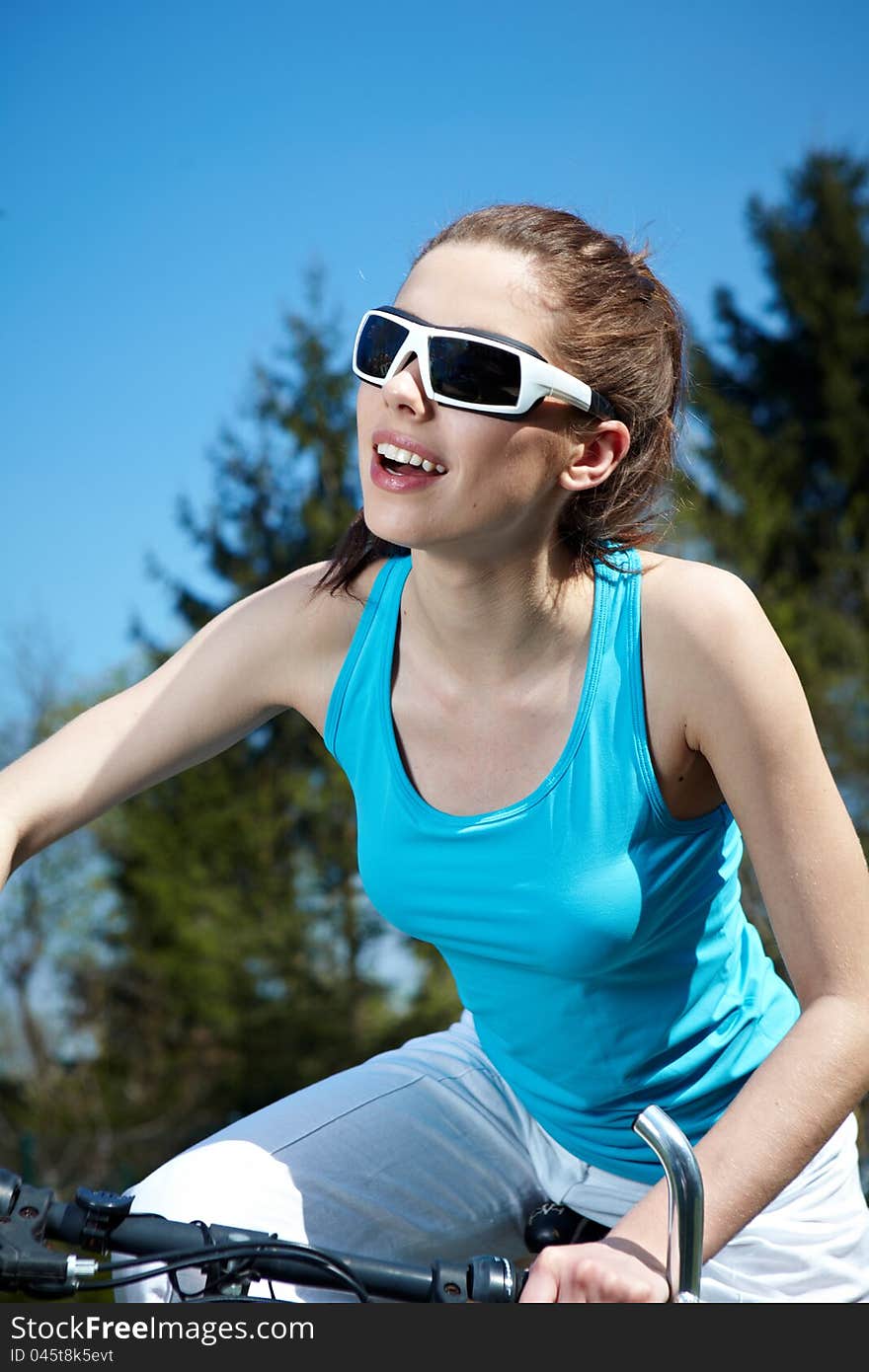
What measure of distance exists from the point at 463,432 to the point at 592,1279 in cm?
96

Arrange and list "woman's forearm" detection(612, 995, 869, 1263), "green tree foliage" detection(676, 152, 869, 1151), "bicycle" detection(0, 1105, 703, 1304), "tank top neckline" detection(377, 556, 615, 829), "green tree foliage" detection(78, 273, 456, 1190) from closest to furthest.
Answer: "bicycle" detection(0, 1105, 703, 1304)
"woman's forearm" detection(612, 995, 869, 1263)
"tank top neckline" detection(377, 556, 615, 829)
"green tree foliage" detection(78, 273, 456, 1190)
"green tree foliage" detection(676, 152, 869, 1151)

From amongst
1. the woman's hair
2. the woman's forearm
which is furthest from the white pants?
the woman's hair

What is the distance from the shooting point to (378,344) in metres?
1.72

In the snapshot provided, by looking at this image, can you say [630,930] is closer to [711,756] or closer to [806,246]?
[711,756]

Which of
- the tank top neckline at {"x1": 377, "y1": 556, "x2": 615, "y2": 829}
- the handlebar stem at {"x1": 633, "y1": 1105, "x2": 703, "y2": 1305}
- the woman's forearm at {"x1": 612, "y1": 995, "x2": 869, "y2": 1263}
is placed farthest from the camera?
the tank top neckline at {"x1": 377, "y1": 556, "x2": 615, "y2": 829}

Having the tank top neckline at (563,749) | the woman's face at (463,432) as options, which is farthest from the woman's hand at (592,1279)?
the woman's face at (463,432)

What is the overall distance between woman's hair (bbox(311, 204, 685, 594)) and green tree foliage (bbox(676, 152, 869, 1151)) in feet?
52.2

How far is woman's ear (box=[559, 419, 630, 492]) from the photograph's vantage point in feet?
6.07

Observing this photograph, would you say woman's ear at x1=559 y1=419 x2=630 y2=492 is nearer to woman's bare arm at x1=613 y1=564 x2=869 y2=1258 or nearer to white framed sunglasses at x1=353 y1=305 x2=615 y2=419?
white framed sunglasses at x1=353 y1=305 x2=615 y2=419

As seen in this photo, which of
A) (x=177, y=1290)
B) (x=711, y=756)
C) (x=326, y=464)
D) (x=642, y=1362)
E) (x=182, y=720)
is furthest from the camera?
(x=326, y=464)

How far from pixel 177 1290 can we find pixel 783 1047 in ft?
2.20

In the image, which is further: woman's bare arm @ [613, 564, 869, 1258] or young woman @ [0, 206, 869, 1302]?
young woman @ [0, 206, 869, 1302]

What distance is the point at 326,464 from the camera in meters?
20.0

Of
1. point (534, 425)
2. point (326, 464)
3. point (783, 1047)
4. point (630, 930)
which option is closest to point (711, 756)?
point (630, 930)
